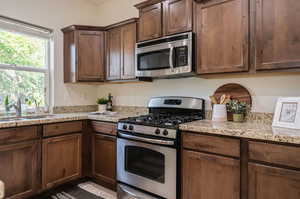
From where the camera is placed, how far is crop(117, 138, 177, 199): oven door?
6.13 feet

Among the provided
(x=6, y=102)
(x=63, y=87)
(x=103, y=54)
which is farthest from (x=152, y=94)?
(x=6, y=102)

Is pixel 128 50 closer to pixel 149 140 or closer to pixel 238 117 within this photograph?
pixel 149 140

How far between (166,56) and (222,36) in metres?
0.63

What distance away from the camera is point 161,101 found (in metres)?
2.70

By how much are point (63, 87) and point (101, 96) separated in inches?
26.5

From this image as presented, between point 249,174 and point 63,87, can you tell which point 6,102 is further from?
point 249,174

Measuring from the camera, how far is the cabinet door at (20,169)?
2.04 meters

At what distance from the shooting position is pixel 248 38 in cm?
177

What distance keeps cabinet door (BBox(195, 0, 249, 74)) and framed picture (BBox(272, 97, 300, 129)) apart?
0.46 meters

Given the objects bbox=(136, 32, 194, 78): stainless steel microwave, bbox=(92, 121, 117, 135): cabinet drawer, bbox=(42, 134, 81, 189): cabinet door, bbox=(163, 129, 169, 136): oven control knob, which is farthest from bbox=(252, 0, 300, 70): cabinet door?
bbox=(42, 134, 81, 189): cabinet door

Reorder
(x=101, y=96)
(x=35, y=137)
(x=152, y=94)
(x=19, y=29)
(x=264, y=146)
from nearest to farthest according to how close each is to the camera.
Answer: (x=264, y=146), (x=35, y=137), (x=19, y=29), (x=152, y=94), (x=101, y=96)

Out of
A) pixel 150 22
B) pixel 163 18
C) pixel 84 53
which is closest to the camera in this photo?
pixel 163 18

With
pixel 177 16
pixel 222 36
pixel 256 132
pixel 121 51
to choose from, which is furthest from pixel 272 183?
pixel 121 51

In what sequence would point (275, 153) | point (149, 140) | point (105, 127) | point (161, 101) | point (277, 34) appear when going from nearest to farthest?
1. point (275, 153)
2. point (277, 34)
3. point (149, 140)
4. point (105, 127)
5. point (161, 101)
